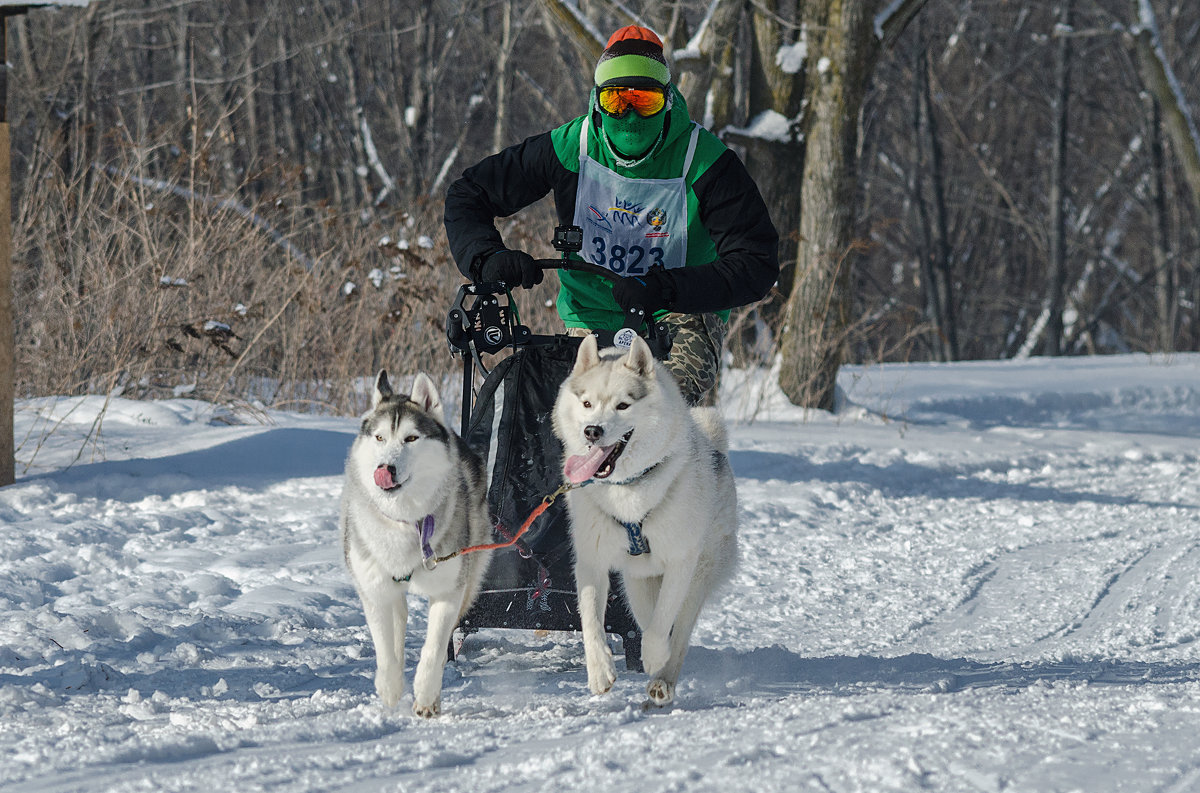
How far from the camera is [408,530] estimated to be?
3102 millimetres

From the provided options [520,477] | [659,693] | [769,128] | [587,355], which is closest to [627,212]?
[587,355]

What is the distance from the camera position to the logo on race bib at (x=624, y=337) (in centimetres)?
361

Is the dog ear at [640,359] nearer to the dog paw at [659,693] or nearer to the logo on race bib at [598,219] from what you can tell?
the logo on race bib at [598,219]

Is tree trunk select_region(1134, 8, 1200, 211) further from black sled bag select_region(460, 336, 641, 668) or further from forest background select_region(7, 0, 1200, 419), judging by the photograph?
black sled bag select_region(460, 336, 641, 668)

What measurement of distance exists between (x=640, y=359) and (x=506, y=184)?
3.45 feet

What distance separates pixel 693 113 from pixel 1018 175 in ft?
57.0

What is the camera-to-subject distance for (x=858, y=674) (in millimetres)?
3900

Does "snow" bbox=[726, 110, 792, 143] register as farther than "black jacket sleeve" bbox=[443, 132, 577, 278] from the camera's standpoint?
Yes

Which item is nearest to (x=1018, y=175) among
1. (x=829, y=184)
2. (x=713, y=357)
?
(x=829, y=184)

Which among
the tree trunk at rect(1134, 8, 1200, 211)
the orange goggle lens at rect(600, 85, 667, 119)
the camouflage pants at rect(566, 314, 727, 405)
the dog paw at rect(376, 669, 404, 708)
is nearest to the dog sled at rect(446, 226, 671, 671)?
the camouflage pants at rect(566, 314, 727, 405)

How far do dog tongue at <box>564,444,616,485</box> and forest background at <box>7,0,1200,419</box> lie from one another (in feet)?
12.8

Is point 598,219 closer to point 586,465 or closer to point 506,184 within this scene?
point 506,184

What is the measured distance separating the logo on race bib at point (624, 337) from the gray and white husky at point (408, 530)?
2.17ft

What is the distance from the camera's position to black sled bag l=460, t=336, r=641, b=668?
3691 millimetres
